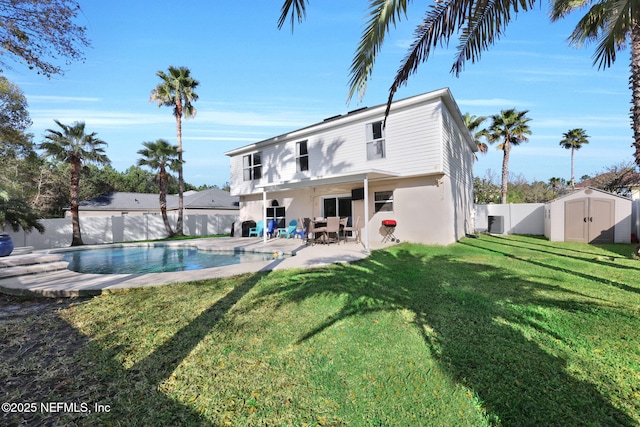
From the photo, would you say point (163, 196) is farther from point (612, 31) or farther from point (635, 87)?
point (635, 87)

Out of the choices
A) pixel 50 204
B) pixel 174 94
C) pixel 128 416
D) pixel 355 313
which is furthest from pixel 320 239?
pixel 50 204

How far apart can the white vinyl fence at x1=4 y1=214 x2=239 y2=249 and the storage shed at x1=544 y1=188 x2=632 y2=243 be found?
22566 millimetres

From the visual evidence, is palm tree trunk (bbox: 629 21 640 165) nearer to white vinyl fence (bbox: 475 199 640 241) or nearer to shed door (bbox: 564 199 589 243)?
shed door (bbox: 564 199 589 243)

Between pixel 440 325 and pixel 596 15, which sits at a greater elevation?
pixel 596 15

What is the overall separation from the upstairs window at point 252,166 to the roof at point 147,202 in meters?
12.4

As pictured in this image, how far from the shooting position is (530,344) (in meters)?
3.13

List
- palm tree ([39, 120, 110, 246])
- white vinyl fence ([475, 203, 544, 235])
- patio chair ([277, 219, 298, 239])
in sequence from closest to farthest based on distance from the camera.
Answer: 1. patio chair ([277, 219, 298, 239])
2. palm tree ([39, 120, 110, 246])
3. white vinyl fence ([475, 203, 544, 235])

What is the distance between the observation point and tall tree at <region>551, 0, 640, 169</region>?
3213 mm

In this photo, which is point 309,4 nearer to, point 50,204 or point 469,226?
point 469,226

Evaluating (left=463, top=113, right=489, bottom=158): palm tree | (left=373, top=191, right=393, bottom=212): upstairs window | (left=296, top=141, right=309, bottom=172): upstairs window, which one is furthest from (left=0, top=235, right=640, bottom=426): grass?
(left=463, top=113, right=489, bottom=158): palm tree

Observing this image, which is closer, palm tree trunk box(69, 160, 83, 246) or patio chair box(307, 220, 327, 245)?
patio chair box(307, 220, 327, 245)

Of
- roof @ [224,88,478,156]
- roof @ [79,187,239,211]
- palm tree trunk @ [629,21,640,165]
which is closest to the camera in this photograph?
palm tree trunk @ [629,21,640,165]

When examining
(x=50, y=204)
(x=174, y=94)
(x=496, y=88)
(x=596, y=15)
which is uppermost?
(x=174, y=94)

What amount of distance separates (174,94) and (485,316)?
23240mm
